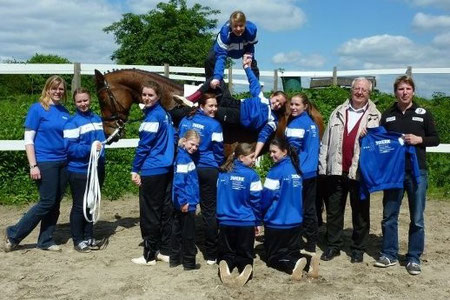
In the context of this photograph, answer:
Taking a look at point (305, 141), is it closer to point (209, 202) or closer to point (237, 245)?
point (209, 202)

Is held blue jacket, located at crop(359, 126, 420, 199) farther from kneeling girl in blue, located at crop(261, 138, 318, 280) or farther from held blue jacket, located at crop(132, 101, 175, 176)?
held blue jacket, located at crop(132, 101, 175, 176)

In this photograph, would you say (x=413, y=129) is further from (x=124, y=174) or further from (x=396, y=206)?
(x=124, y=174)

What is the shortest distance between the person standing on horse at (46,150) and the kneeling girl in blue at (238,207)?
6.72 feet

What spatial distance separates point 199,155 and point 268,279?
4.87 ft

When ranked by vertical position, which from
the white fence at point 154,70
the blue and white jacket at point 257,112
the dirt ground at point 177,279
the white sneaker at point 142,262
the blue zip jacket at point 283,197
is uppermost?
the white fence at point 154,70

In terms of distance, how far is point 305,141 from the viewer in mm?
5594

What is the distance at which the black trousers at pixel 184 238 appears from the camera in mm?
5293

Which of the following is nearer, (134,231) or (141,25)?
(134,231)

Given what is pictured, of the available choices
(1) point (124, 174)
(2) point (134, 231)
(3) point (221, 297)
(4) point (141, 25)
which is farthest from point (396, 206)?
(4) point (141, 25)

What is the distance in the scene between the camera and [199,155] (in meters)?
5.47

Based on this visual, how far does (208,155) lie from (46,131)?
6.30 ft

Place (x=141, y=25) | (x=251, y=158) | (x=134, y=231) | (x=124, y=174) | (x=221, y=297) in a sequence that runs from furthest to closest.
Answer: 1. (x=141, y=25)
2. (x=124, y=174)
3. (x=134, y=231)
4. (x=251, y=158)
5. (x=221, y=297)

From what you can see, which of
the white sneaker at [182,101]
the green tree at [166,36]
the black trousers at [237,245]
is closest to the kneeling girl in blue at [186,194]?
the black trousers at [237,245]

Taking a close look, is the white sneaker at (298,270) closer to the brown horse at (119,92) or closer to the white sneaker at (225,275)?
the white sneaker at (225,275)
